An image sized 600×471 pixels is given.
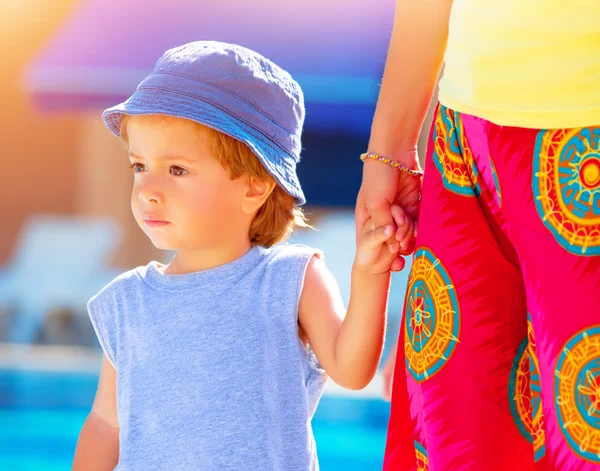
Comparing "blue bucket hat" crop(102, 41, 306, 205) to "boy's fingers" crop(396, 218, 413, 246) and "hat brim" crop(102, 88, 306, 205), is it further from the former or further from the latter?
"boy's fingers" crop(396, 218, 413, 246)

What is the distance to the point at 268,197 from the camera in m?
2.16

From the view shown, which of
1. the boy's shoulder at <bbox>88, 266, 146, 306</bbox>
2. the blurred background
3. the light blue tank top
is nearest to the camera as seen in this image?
the light blue tank top

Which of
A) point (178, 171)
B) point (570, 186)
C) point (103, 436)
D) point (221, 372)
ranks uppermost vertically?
point (570, 186)

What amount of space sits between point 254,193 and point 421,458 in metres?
0.82

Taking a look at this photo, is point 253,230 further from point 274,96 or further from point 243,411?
point 243,411

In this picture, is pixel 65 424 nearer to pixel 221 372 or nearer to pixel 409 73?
pixel 221 372

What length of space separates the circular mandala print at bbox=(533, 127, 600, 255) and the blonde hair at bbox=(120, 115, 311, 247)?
88 centimetres

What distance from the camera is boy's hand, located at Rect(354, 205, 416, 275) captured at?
1719 mm

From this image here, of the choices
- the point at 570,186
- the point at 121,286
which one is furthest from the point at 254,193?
the point at 570,186

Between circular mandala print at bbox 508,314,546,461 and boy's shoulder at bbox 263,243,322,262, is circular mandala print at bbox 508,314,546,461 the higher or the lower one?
the higher one

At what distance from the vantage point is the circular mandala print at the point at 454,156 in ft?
4.71

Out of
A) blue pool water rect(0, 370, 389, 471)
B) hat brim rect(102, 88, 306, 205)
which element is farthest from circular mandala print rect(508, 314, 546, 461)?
blue pool water rect(0, 370, 389, 471)

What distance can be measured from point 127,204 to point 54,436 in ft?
19.2

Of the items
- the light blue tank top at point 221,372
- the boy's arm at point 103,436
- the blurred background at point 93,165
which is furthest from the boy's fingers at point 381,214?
the blurred background at point 93,165
